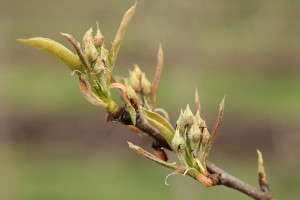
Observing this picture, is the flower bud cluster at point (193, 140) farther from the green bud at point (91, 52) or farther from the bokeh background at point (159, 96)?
Answer: the bokeh background at point (159, 96)

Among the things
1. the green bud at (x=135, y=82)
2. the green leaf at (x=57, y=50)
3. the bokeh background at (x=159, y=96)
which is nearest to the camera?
the green leaf at (x=57, y=50)

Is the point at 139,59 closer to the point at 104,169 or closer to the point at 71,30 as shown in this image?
the point at 71,30

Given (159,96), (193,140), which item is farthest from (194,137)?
(159,96)

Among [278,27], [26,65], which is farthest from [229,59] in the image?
[26,65]

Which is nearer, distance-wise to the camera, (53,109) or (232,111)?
(232,111)

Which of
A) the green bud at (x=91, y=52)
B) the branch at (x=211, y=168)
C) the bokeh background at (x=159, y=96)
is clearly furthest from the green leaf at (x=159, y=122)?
the bokeh background at (x=159, y=96)

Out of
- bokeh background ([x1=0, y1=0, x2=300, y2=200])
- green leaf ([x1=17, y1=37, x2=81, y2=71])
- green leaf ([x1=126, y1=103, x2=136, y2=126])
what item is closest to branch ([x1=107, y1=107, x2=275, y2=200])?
green leaf ([x1=126, y1=103, x2=136, y2=126])

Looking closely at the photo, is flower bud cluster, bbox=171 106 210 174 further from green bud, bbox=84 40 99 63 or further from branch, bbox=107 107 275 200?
green bud, bbox=84 40 99 63
